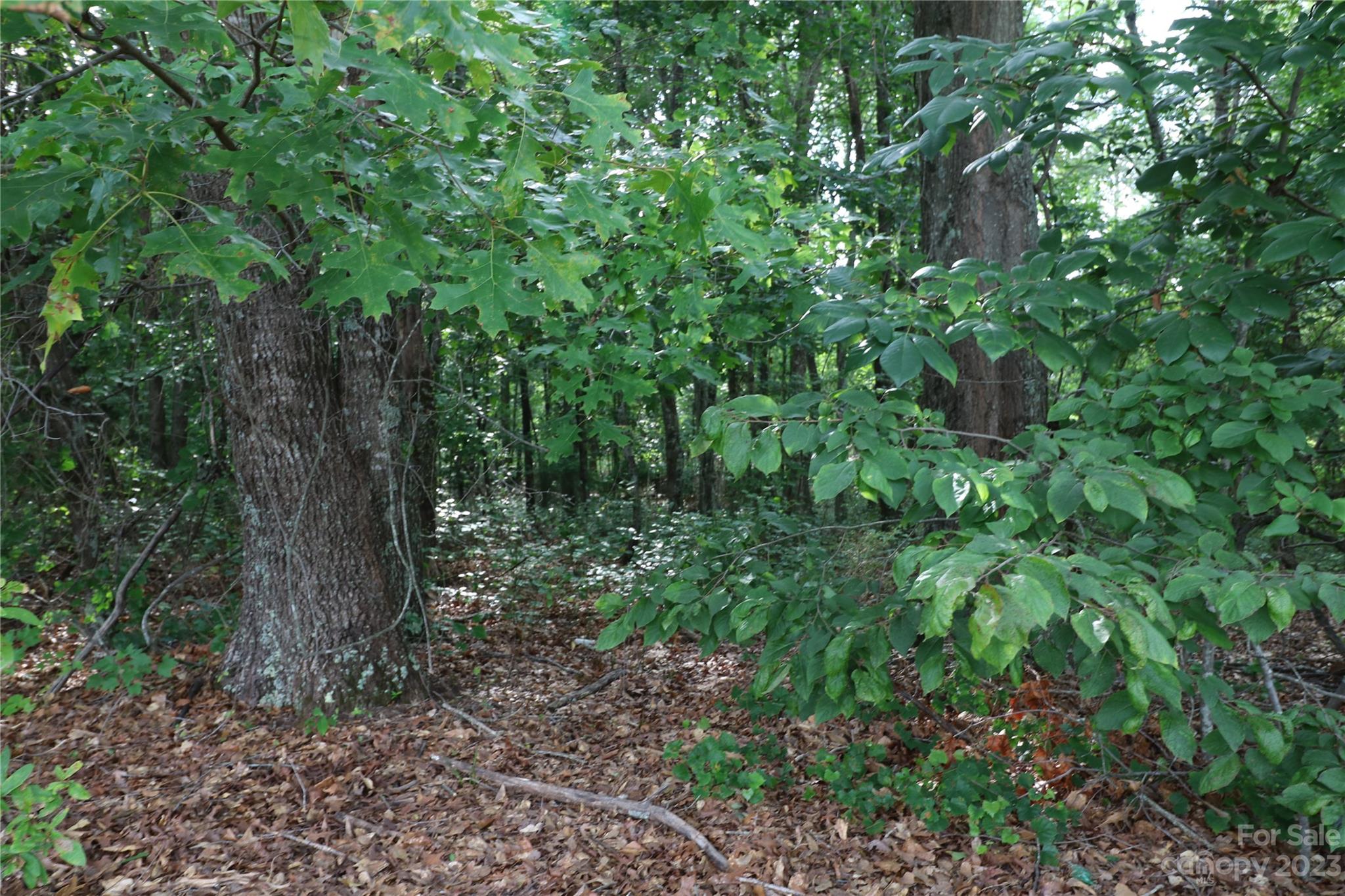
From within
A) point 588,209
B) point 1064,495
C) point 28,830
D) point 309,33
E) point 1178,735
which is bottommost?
point 28,830

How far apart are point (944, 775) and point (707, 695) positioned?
188cm

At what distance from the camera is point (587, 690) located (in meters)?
5.40

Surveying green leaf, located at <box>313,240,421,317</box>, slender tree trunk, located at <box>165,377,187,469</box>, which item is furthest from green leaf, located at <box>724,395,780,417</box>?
slender tree trunk, located at <box>165,377,187,469</box>

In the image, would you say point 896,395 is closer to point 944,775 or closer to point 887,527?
point 944,775

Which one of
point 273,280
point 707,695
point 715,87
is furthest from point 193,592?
point 715,87

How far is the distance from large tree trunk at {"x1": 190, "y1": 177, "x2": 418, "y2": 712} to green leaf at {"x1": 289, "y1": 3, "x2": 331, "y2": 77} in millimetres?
2808

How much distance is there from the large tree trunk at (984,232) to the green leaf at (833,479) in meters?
2.20

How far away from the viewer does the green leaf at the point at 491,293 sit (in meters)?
2.60

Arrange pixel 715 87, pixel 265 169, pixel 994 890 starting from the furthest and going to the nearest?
pixel 715 87
pixel 994 890
pixel 265 169

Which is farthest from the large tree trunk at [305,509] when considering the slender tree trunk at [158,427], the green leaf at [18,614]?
the slender tree trunk at [158,427]

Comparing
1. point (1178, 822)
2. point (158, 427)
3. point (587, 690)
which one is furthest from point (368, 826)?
point (158, 427)

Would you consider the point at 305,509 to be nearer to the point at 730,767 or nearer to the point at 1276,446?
the point at 730,767

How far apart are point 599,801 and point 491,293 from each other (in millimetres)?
2511

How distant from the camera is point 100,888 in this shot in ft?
10.1
